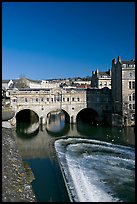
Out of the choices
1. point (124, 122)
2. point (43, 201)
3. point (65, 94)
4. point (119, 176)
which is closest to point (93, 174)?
point (119, 176)

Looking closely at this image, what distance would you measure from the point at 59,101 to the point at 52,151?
52.8ft

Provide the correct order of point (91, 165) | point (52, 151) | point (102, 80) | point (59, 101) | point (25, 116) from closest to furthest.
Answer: point (91, 165), point (52, 151), point (59, 101), point (25, 116), point (102, 80)

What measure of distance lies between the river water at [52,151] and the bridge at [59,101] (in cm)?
282

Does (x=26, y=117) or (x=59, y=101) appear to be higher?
(x=59, y=101)

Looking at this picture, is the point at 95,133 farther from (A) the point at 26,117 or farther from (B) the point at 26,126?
(A) the point at 26,117

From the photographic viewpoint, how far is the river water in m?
13.5

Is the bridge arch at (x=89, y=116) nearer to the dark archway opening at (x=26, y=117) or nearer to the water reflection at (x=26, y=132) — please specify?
the dark archway opening at (x=26, y=117)

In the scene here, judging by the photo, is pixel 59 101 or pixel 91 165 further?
pixel 59 101

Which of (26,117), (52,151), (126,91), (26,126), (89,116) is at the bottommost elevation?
(52,151)

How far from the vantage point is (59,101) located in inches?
1486

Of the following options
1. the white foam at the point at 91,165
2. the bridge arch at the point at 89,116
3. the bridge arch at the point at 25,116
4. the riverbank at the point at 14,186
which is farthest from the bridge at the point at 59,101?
the riverbank at the point at 14,186

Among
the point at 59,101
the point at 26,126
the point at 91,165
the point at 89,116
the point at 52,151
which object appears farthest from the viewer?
the point at 89,116

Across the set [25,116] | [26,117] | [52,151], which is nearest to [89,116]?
[26,117]

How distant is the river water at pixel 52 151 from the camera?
44.3 feet
